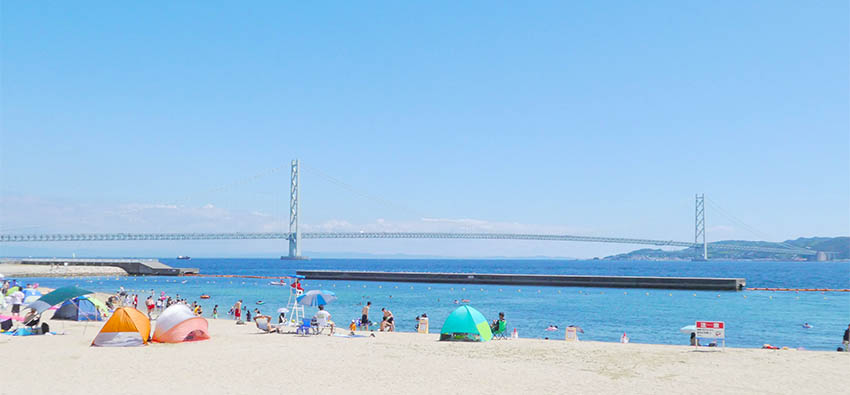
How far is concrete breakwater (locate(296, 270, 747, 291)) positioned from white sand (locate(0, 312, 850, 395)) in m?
40.0

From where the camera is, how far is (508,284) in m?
60.9

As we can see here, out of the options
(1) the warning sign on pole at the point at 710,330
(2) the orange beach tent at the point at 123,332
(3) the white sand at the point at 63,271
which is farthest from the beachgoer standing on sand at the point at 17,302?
(3) the white sand at the point at 63,271

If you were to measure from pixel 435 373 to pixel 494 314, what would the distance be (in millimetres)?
19643

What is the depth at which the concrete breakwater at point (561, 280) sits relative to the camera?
5353 cm

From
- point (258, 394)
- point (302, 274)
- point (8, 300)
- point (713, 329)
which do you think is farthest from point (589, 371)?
point (302, 274)

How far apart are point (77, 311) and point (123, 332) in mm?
7718

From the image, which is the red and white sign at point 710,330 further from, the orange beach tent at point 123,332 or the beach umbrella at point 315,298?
the orange beach tent at point 123,332

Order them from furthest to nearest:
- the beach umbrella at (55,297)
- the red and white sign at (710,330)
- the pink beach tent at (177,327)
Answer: the beach umbrella at (55,297) < the pink beach tent at (177,327) < the red and white sign at (710,330)

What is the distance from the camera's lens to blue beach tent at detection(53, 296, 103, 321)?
872 inches

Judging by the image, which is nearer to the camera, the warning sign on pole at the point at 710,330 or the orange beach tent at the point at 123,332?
the orange beach tent at the point at 123,332

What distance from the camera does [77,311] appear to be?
72.8 feet

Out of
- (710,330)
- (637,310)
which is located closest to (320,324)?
(710,330)

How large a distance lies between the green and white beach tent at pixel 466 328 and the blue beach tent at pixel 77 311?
1263 cm

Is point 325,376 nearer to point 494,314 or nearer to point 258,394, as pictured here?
point 258,394
